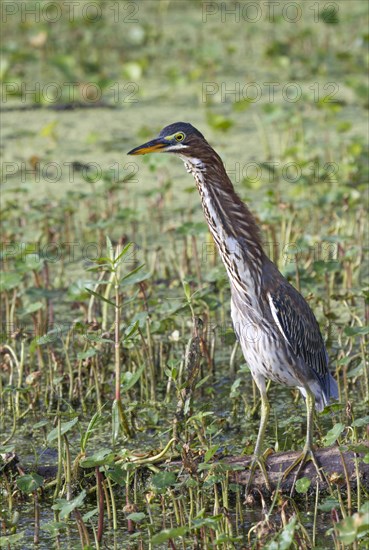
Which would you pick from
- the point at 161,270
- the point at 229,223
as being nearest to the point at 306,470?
the point at 229,223

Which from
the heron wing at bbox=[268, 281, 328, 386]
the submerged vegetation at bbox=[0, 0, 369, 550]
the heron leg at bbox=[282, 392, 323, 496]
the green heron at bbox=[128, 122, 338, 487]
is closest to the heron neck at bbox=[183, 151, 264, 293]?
the green heron at bbox=[128, 122, 338, 487]

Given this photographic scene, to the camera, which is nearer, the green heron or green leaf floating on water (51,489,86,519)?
green leaf floating on water (51,489,86,519)

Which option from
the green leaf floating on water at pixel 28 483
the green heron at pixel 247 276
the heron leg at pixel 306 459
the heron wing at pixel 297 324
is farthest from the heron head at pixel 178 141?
the green leaf floating on water at pixel 28 483

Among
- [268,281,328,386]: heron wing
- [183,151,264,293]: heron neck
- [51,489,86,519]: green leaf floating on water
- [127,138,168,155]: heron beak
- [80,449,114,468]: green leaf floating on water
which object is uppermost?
[127,138,168,155]: heron beak

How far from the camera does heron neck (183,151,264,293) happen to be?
445 cm

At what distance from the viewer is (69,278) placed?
6707mm

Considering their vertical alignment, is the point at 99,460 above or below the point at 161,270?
below

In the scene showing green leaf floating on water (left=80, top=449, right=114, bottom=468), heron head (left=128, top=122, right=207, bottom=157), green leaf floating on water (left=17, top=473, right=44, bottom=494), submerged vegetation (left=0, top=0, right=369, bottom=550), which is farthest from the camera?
heron head (left=128, top=122, right=207, bottom=157)

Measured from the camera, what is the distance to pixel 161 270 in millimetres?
6770

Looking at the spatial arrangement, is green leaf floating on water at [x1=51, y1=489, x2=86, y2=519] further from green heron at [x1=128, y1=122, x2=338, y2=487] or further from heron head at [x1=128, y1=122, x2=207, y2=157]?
heron head at [x1=128, y1=122, x2=207, y2=157]

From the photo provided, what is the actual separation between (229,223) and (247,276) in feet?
0.68

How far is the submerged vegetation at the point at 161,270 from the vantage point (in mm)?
4160

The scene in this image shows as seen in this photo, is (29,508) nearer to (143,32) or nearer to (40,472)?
(40,472)

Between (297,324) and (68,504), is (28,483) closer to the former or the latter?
(68,504)
